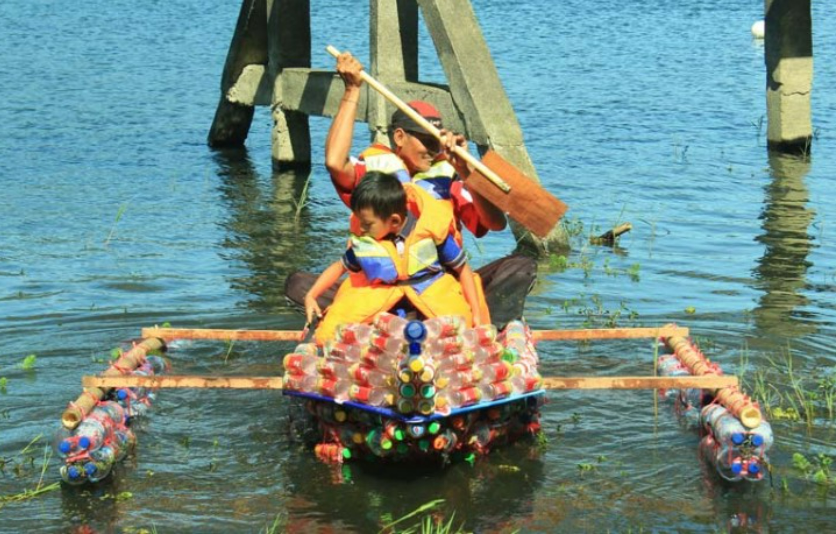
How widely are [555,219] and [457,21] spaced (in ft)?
11.9

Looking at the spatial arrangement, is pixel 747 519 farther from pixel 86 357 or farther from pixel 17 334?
pixel 17 334

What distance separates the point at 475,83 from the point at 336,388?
4876mm

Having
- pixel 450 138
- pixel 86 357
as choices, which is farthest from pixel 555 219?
pixel 86 357

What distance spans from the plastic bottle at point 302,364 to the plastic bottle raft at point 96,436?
974 mm

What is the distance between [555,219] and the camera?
8.20 metres

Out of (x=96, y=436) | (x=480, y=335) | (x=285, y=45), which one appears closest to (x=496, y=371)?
(x=480, y=335)

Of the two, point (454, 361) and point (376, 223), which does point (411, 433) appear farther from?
point (376, 223)

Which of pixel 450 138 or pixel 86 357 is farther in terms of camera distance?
pixel 86 357

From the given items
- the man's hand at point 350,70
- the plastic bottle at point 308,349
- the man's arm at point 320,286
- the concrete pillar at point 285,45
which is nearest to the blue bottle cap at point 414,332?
the plastic bottle at point 308,349

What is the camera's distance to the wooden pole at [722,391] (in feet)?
23.4

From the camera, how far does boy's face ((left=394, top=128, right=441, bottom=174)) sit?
26.2 ft

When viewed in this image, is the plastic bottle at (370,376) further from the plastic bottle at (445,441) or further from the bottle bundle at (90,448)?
the bottle bundle at (90,448)

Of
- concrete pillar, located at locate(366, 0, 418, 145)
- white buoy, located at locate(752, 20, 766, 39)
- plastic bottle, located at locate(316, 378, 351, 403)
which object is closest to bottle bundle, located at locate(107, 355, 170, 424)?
plastic bottle, located at locate(316, 378, 351, 403)

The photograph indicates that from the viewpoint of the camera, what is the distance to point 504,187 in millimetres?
7883
